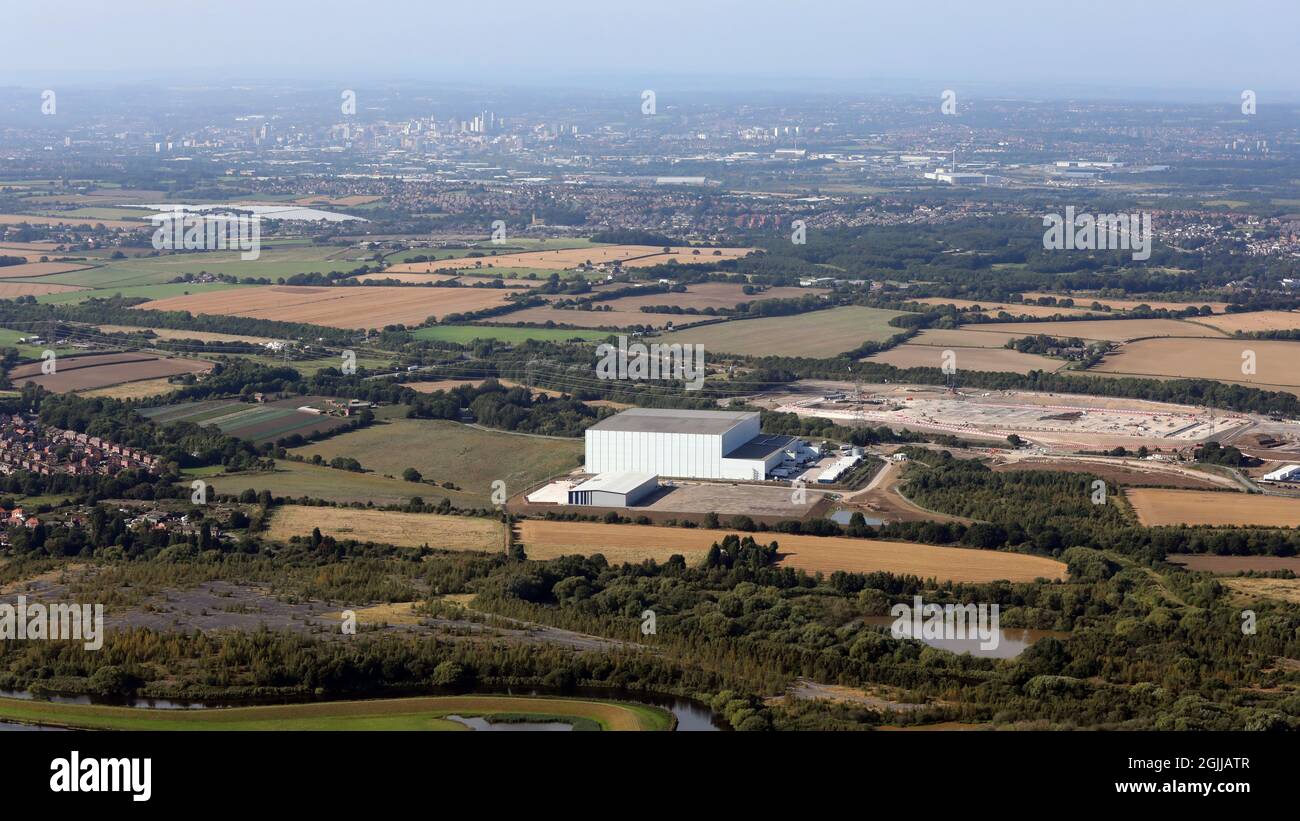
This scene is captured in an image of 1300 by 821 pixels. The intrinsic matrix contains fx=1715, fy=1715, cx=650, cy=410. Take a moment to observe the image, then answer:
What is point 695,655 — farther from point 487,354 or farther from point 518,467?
point 487,354

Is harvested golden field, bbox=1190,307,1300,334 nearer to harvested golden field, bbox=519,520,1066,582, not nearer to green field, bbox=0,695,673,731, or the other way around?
harvested golden field, bbox=519,520,1066,582

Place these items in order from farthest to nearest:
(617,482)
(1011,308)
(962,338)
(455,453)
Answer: (1011,308) → (962,338) → (455,453) → (617,482)

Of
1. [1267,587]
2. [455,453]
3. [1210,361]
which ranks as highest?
[1210,361]

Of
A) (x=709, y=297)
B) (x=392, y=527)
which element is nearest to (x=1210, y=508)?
(x=392, y=527)

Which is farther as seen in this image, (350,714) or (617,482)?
(617,482)

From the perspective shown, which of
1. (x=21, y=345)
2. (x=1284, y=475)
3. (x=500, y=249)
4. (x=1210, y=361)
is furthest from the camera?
(x=500, y=249)

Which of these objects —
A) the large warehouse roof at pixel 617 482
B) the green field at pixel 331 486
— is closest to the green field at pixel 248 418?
the green field at pixel 331 486

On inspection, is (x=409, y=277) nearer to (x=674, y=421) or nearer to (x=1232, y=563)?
(x=674, y=421)
